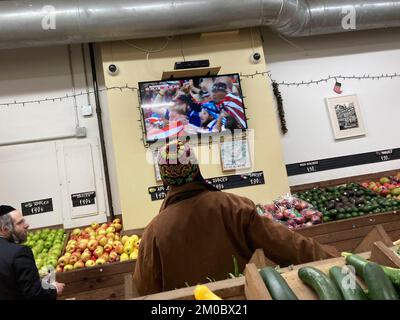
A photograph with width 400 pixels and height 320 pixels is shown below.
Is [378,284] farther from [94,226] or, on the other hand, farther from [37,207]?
[37,207]

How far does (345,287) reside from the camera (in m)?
0.94

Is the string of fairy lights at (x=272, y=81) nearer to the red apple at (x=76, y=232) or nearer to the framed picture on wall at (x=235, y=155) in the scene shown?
the framed picture on wall at (x=235, y=155)

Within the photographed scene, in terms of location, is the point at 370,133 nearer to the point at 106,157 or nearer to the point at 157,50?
the point at 157,50

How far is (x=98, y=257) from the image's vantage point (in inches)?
133

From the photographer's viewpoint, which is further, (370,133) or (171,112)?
(370,133)

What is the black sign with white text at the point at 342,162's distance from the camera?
4.98 m

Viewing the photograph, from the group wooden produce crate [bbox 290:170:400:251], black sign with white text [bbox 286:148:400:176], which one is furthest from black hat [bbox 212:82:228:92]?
wooden produce crate [bbox 290:170:400:251]

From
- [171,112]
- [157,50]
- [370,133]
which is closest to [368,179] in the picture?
[370,133]

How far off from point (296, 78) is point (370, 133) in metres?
1.42

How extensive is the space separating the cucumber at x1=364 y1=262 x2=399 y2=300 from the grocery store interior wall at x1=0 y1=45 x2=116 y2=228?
3981 millimetres

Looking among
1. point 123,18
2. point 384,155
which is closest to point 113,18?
point 123,18

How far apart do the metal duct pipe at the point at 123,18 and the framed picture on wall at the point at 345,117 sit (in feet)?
4.86

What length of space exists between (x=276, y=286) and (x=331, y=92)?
481 centimetres

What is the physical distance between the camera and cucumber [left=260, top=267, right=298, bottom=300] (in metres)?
0.92
